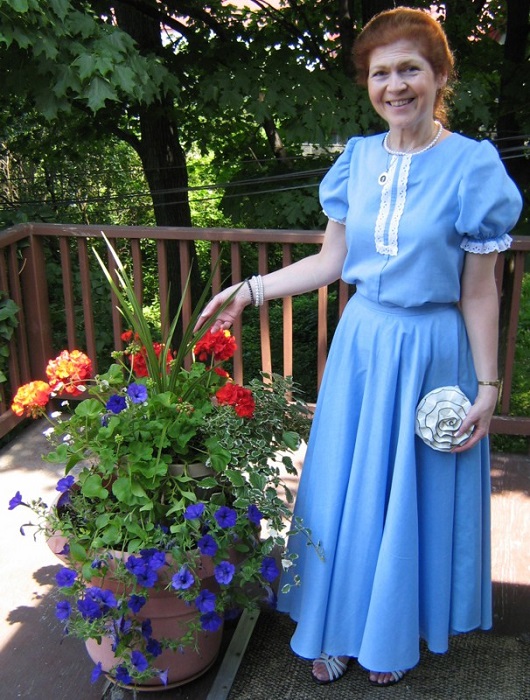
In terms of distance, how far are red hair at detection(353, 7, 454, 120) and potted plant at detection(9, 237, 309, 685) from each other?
82cm

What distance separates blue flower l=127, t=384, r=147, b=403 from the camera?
1795 millimetres

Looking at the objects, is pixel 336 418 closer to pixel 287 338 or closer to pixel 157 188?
pixel 287 338

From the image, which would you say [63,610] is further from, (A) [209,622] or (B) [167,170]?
(B) [167,170]

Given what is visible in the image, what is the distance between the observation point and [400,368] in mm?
1762

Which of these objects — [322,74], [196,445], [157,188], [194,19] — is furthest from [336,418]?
[157,188]

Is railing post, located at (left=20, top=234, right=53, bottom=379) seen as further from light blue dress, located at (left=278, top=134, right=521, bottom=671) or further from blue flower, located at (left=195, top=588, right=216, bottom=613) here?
blue flower, located at (left=195, top=588, right=216, bottom=613)

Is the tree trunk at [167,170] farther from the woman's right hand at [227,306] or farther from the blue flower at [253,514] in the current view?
the blue flower at [253,514]

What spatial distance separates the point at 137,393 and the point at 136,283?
5.41 ft

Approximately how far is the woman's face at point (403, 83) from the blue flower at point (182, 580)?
1.14m

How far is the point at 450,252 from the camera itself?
164cm

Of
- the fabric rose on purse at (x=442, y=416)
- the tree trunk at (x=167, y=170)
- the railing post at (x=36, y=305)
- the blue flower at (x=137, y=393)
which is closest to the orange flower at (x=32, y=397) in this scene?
the blue flower at (x=137, y=393)

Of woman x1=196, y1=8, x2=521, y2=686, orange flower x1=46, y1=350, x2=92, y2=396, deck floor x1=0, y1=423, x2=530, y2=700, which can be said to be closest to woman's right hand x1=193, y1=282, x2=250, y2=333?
woman x1=196, y1=8, x2=521, y2=686

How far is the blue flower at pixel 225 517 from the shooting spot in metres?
1.72

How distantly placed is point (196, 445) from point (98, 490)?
0.29 metres
